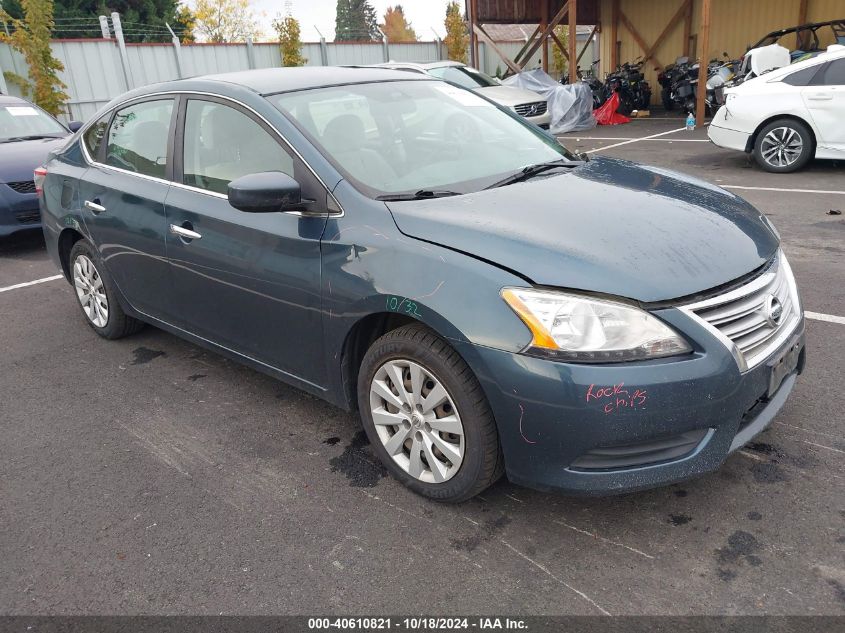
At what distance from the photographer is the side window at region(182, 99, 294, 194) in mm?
3289

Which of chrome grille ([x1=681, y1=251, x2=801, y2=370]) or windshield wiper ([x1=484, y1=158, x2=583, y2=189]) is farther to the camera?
windshield wiper ([x1=484, y1=158, x2=583, y2=189])

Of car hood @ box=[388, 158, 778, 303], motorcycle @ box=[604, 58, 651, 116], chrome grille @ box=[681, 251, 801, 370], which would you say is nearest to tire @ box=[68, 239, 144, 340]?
car hood @ box=[388, 158, 778, 303]

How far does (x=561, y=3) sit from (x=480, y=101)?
18.0m

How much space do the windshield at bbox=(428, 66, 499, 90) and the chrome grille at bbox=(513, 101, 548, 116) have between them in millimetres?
1011

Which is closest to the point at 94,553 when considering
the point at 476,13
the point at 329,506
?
the point at 329,506

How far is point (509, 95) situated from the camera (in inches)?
520

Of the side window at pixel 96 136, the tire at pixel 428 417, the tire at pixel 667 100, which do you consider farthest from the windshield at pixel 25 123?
the tire at pixel 667 100

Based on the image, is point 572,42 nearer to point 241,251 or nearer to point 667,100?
point 667,100

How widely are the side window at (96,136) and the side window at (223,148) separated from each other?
1.15 meters

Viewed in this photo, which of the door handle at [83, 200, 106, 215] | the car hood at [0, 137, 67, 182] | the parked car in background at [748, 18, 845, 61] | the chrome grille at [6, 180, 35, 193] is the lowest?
the chrome grille at [6, 180, 35, 193]

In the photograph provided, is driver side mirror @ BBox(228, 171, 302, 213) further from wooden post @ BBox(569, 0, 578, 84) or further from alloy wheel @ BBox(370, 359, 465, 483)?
wooden post @ BBox(569, 0, 578, 84)

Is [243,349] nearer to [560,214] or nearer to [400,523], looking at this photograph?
[400,523]

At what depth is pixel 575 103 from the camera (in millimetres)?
15281

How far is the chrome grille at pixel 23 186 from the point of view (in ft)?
24.2
